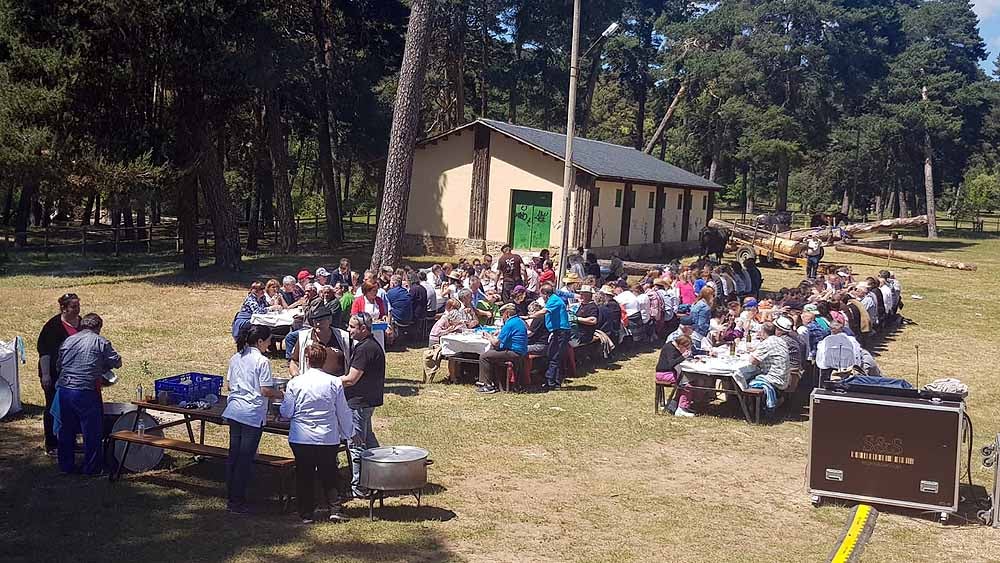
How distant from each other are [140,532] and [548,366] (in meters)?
7.28

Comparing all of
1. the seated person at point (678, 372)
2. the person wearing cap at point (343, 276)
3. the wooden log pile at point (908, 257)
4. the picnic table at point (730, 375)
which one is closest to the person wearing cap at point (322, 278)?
the person wearing cap at point (343, 276)

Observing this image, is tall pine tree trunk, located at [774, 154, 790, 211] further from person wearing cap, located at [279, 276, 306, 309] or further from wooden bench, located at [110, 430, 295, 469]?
wooden bench, located at [110, 430, 295, 469]

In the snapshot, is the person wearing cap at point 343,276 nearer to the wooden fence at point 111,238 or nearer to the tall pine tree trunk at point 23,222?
the wooden fence at point 111,238

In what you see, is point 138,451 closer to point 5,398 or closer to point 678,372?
Result: point 5,398

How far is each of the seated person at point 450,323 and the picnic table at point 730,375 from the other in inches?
137

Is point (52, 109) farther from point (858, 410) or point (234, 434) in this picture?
point (858, 410)

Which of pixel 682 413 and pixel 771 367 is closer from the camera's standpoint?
pixel 771 367

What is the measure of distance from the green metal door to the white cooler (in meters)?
22.0

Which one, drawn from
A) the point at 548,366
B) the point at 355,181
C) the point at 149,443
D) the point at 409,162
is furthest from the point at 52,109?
the point at 355,181

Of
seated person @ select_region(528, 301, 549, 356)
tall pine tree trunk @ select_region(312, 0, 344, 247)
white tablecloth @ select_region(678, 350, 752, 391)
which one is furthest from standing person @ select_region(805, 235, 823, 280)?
tall pine tree trunk @ select_region(312, 0, 344, 247)

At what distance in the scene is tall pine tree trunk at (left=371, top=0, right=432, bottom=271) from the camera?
22.3 metres

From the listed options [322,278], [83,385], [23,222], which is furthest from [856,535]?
[23,222]

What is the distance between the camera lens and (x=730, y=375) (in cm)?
1167

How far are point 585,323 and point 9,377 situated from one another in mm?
8252
